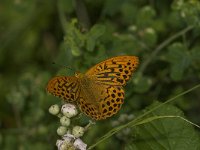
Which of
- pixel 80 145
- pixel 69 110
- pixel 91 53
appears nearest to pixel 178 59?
pixel 91 53

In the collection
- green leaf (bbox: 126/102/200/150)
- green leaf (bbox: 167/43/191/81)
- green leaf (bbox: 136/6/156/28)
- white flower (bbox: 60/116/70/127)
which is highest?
green leaf (bbox: 136/6/156/28)

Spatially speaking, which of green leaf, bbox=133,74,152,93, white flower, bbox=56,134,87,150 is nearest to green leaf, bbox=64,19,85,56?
green leaf, bbox=133,74,152,93

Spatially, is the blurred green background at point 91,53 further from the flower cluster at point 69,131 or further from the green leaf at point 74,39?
the flower cluster at point 69,131

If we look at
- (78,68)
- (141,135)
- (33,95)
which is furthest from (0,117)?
(141,135)

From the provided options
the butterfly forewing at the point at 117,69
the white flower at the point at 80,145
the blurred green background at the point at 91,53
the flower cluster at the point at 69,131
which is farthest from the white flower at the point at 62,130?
the blurred green background at the point at 91,53

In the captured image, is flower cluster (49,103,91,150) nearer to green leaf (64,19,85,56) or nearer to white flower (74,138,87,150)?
white flower (74,138,87,150)

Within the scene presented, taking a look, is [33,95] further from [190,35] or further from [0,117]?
[190,35]

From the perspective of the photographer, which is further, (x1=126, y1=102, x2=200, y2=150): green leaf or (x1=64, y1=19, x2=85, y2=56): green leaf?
(x1=64, y1=19, x2=85, y2=56): green leaf

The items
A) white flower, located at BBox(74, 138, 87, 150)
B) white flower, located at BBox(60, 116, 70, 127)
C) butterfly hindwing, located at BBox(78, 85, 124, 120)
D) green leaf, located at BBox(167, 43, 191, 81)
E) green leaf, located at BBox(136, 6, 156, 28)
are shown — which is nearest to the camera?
butterfly hindwing, located at BBox(78, 85, 124, 120)
